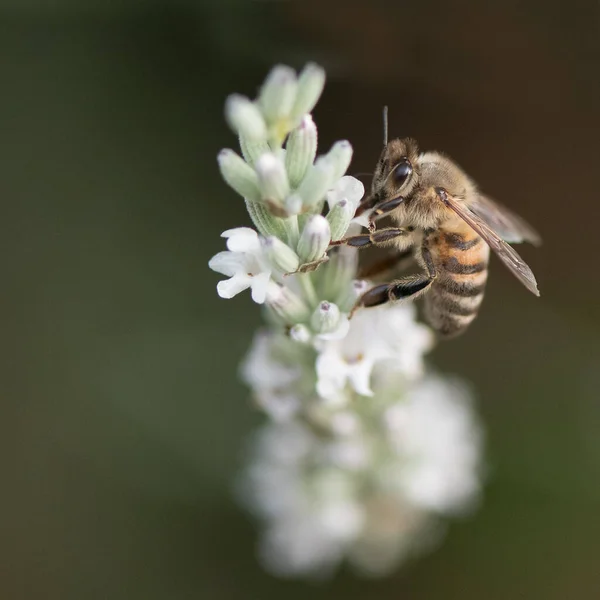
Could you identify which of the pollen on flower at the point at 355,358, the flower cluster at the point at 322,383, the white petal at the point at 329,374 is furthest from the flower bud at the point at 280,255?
the pollen on flower at the point at 355,358

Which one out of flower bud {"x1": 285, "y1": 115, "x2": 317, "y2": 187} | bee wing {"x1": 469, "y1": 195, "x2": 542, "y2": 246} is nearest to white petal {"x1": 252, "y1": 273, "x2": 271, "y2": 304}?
flower bud {"x1": 285, "y1": 115, "x2": 317, "y2": 187}

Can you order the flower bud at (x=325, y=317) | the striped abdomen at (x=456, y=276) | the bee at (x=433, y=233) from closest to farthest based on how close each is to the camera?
the flower bud at (x=325, y=317), the bee at (x=433, y=233), the striped abdomen at (x=456, y=276)

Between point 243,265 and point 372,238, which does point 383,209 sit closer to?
point 372,238

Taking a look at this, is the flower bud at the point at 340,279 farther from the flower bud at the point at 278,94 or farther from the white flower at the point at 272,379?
the flower bud at the point at 278,94

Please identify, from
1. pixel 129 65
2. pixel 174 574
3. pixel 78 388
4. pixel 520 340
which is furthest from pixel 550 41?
pixel 174 574

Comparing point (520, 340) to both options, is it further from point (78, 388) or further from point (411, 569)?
point (78, 388)

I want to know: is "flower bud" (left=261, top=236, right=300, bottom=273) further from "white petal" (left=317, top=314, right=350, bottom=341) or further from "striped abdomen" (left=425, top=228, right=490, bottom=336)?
"striped abdomen" (left=425, top=228, right=490, bottom=336)
